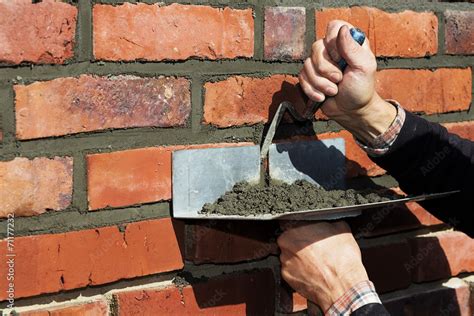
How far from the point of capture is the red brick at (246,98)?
112 cm

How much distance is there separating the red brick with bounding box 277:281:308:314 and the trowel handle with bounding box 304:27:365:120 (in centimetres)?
33

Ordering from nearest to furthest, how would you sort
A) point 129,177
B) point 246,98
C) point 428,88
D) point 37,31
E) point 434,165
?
point 37,31, point 129,177, point 246,98, point 434,165, point 428,88

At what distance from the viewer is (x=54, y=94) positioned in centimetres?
97

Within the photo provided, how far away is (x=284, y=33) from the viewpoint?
1177 mm

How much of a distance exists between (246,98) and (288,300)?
15.8 inches

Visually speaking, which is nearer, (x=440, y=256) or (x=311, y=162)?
(x=311, y=162)

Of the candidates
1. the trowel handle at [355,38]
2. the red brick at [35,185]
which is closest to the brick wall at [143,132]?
the red brick at [35,185]

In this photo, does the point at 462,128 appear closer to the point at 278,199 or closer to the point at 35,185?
the point at 278,199

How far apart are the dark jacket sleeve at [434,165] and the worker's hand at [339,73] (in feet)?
0.42

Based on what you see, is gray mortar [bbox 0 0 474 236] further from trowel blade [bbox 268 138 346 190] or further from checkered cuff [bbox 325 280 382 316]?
checkered cuff [bbox 325 280 382 316]

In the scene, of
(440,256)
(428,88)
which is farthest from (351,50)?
(440,256)

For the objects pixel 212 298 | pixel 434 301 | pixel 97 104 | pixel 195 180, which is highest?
pixel 97 104

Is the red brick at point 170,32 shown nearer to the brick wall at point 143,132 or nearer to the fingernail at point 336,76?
the brick wall at point 143,132

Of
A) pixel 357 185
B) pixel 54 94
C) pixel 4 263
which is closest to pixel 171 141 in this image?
pixel 54 94
